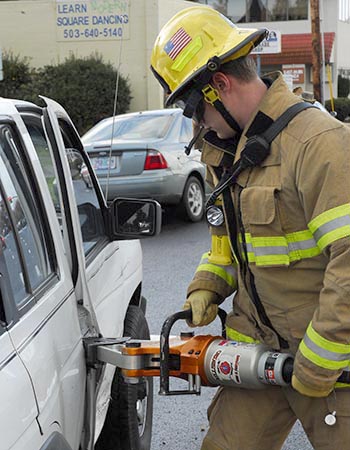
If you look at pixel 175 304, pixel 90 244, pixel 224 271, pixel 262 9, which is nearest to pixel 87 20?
pixel 262 9

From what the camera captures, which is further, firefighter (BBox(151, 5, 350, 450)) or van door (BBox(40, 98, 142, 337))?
van door (BBox(40, 98, 142, 337))

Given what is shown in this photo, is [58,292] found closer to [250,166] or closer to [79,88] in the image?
[250,166]

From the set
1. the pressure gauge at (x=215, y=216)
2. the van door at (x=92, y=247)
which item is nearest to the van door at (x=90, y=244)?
the van door at (x=92, y=247)

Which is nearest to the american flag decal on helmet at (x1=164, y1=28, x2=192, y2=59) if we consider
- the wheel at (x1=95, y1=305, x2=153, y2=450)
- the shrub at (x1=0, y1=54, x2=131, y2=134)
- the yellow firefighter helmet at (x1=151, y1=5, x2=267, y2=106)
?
the yellow firefighter helmet at (x1=151, y1=5, x2=267, y2=106)

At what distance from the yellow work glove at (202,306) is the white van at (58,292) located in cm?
35

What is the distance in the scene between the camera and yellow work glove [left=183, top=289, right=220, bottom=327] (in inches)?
113

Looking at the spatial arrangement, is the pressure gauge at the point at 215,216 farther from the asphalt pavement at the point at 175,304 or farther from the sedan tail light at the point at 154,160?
the sedan tail light at the point at 154,160

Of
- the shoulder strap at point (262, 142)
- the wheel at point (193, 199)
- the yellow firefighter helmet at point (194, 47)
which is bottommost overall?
the wheel at point (193, 199)

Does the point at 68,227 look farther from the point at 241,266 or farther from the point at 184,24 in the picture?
the point at 184,24

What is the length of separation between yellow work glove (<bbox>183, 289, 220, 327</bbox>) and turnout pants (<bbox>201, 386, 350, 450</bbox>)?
10.4 inches

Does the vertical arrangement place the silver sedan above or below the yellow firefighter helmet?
below

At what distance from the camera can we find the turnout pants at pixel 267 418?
8.49 feet

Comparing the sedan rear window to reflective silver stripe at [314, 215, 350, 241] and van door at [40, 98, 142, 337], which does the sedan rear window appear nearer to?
van door at [40, 98, 142, 337]

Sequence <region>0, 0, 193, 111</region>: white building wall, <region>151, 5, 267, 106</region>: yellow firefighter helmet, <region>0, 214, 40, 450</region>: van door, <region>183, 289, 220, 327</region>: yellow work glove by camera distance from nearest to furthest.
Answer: <region>0, 214, 40, 450</region>: van door < <region>151, 5, 267, 106</region>: yellow firefighter helmet < <region>183, 289, 220, 327</region>: yellow work glove < <region>0, 0, 193, 111</region>: white building wall
